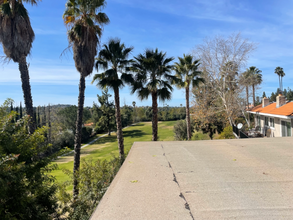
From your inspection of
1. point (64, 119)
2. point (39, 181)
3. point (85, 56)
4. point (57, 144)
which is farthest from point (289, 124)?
point (64, 119)

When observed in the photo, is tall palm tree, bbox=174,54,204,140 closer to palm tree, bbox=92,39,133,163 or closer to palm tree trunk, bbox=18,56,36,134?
palm tree, bbox=92,39,133,163

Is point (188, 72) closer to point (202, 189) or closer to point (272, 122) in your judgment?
point (272, 122)

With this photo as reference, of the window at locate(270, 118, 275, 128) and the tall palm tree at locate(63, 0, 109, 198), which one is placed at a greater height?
the tall palm tree at locate(63, 0, 109, 198)

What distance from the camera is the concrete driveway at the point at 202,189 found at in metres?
2.21

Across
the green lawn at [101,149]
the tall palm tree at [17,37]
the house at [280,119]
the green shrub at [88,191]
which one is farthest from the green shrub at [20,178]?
the house at [280,119]

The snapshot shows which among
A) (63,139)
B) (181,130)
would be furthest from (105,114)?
(181,130)

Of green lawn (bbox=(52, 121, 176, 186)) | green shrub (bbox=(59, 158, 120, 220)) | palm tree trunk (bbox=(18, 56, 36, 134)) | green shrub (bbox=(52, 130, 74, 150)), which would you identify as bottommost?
green lawn (bbox=(52, 121, 176, 186))

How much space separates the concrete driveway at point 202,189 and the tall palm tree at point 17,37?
8378 mm

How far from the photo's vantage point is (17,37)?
1016 centimetres

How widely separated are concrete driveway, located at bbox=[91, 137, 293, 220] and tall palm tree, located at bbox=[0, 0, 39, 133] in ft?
27.5

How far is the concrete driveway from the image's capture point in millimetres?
2215

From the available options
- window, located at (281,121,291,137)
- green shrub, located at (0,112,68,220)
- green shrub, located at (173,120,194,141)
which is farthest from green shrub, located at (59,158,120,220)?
green shrub, located at (173,120,194,141)

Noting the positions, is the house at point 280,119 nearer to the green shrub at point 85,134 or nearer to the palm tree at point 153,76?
the palm tree at point 153,76

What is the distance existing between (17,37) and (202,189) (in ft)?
37.3
